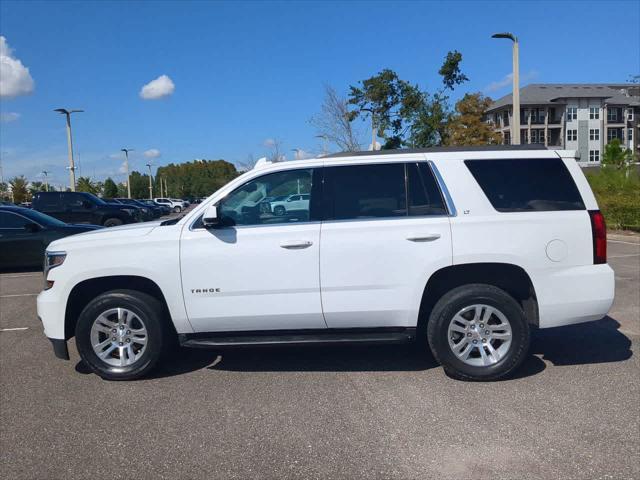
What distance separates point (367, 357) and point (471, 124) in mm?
30519

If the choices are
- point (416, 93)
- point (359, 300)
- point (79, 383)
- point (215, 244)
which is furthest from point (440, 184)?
point (416, 93)

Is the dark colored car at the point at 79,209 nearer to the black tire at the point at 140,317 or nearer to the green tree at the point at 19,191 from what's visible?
the black tire at the point at 140,317

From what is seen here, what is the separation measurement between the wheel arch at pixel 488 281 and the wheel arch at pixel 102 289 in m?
2.37

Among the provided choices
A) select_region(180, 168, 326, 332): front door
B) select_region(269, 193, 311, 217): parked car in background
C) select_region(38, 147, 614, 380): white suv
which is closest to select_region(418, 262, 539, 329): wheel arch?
select_region(38, 147, 614, 380): white suv

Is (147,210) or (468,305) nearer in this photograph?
(468,305)

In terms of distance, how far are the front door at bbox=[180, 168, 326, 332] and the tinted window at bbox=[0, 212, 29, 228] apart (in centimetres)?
910

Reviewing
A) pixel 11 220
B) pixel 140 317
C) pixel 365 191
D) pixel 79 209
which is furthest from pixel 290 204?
pixel 79 209

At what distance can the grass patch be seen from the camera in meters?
17.6

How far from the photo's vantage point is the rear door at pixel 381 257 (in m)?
4.81

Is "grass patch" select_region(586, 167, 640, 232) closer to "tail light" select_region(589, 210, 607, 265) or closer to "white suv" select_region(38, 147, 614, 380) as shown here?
"tail light" select_region(589, 210, 607, 265)

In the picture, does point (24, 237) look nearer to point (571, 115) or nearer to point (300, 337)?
point (300, 337)

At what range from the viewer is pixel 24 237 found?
483 inches

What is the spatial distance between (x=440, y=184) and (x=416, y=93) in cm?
2370

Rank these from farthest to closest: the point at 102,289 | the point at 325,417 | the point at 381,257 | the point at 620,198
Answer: the point at 620,198, the point at 102,289, the point at 381,257, the point at 325,417
